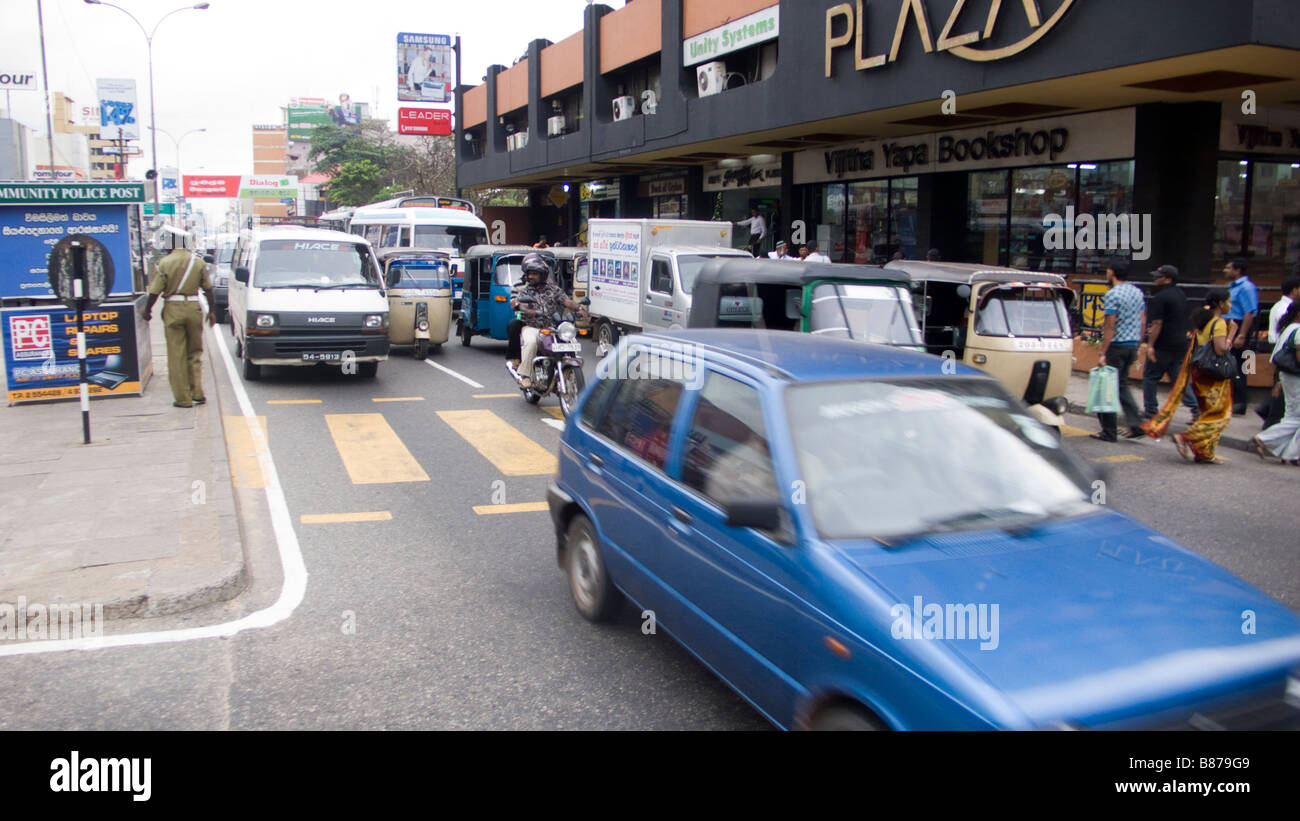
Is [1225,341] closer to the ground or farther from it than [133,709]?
farther from it

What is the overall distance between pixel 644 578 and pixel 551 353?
7.48 m

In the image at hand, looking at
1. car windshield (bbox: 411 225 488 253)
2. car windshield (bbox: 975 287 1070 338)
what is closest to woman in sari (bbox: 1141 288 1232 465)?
car windshield (bbox: 975 287 1070 338)

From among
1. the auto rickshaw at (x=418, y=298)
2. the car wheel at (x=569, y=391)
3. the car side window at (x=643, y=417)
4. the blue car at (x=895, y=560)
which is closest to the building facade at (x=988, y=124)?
the auto rickshaw at (x=418, y=298)

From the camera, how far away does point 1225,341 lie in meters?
9.33

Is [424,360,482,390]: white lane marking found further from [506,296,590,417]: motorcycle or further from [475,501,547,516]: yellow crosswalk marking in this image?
[475,501,547,516]: yellow crosswalk marking

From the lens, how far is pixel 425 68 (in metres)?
43.9

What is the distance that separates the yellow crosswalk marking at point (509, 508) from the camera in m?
7.63

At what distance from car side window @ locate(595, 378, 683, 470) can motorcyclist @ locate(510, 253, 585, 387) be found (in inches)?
271

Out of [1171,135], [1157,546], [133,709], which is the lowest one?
[133,709]

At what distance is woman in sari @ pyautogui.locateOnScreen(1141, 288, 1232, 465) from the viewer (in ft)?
31.1

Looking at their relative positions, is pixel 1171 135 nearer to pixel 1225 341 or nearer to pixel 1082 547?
pixel 1225 341

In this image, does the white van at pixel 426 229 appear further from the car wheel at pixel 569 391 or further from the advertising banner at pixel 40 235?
the car wheel at pixel 569 391
